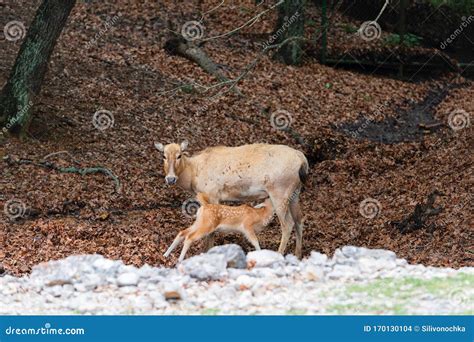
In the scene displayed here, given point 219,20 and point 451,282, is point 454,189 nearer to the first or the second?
point 451,282

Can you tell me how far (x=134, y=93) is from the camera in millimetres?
20844

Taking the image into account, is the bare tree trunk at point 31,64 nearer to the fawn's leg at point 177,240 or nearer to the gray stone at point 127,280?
the fawn's leg at point 177,240

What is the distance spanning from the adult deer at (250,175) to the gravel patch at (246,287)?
282 centimetres

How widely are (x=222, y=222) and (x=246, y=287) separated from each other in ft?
10.1

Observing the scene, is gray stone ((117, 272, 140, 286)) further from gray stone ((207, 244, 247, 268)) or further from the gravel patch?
gray stone ((207, 244, 247, 268))

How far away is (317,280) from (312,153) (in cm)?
913

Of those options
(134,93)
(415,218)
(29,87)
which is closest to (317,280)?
(415,218)

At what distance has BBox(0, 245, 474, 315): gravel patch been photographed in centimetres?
936

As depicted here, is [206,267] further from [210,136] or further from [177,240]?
[210,136]

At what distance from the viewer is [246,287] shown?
32.6 ft

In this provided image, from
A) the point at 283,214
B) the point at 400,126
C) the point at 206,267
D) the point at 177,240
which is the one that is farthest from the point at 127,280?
the point at 400,126

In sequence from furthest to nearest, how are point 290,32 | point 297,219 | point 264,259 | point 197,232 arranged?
point 290,32
point 297,219
point 197,232
point 264,259

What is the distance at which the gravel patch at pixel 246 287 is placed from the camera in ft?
30.7

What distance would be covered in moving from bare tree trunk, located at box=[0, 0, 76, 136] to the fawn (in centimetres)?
540
